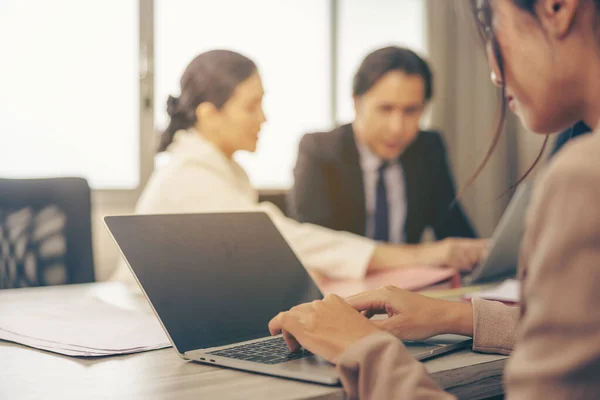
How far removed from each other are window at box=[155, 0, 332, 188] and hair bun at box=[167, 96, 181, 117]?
1.14 metres

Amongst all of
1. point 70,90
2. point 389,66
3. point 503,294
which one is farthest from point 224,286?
point 70,90

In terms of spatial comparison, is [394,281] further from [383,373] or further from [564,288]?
[564,288]

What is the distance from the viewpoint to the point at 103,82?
2973 millimetres

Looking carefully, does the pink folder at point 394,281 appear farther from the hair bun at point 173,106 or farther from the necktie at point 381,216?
the necktie at point 381,216

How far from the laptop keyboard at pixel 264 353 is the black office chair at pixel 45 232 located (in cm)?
97

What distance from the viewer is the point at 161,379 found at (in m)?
0.69

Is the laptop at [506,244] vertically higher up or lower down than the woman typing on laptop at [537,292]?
lower down

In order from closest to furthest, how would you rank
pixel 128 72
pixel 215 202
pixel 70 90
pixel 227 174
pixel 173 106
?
pixel 215 202
pixel 227 174
pixel 173 106
pixel 70 90
pixel 128 72

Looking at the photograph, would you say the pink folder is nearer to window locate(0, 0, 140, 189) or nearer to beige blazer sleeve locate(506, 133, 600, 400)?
beige blazer sleeve locate(506, 133, 600, 400)

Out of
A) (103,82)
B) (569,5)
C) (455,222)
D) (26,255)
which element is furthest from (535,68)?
(103,82)

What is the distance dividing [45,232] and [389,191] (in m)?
1.51

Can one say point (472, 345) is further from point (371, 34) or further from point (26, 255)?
point (371, 34)

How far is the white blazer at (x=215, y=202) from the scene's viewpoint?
1732 millimetres

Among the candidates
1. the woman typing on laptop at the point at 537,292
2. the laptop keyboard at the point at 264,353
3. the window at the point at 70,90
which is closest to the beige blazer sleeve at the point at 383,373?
the woman typing on laptop at the point at 537,292
